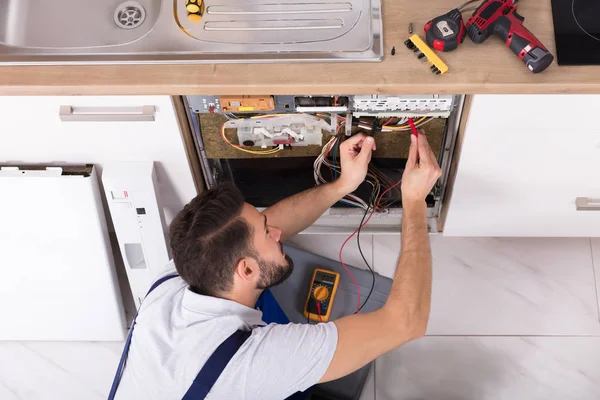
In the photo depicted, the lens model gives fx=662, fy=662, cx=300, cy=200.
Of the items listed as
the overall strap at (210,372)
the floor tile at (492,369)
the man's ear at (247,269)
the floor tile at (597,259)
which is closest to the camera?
the overall strap at (210,372)

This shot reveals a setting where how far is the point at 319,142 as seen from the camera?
70.6 inches

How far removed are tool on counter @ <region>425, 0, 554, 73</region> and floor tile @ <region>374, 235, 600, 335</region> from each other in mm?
926

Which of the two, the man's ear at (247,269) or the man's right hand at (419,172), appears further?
the man's right hand at (419,172)

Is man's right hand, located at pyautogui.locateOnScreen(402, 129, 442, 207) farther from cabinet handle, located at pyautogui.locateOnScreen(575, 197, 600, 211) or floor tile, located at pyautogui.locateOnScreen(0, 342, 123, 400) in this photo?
floor tile, located at pyautogui.locateOnScreen(0, 342, 123, 400)

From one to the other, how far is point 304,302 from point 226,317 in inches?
26.3

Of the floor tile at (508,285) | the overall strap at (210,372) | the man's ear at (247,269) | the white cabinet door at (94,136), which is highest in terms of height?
the white cabinet door at (94,136)

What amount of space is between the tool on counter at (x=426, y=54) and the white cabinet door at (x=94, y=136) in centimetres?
56

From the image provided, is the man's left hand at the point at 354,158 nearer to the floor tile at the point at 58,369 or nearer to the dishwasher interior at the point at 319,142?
the dishwasher interior at the point at 319,142

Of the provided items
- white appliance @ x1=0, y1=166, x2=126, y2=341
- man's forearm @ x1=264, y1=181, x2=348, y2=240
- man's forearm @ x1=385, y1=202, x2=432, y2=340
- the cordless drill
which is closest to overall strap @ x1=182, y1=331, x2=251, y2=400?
man's forearm @ x1=385, y1=202, x2=432, y2=340

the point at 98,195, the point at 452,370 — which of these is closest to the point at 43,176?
the point at 98,195

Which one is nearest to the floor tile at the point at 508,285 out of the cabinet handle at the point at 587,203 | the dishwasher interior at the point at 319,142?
the dishwasher interior at the point at 319,142

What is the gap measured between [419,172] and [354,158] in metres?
0.19

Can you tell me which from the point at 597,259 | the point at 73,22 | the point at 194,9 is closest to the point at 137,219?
the point at 73,22

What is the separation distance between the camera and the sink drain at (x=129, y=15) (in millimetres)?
1659
